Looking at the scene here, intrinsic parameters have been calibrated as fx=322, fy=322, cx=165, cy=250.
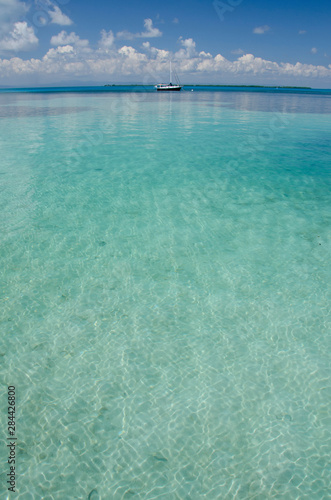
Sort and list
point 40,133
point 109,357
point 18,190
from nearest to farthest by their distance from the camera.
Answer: point 109,357
point 18,190
point 40,133

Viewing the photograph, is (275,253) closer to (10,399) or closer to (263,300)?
(263,300)

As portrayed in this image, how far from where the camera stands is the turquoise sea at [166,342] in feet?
12.1

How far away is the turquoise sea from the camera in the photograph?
146 inches

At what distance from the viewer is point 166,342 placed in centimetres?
543

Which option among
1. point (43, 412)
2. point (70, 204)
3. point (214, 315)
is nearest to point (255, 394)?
point (214, 315)

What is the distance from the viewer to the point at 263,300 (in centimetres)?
639

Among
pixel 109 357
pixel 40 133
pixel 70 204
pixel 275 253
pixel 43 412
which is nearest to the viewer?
pixel 43 412

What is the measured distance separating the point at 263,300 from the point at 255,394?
2.22 metres

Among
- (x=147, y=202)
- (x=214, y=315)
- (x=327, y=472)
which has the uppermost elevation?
(x=147, y=202)

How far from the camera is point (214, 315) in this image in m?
6.05

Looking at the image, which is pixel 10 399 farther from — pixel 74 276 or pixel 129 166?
pixel 129 166

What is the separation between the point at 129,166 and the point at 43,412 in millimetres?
12996

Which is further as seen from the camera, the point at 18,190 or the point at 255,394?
the point at 18,190

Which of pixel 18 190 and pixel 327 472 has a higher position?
pixel 18 190
